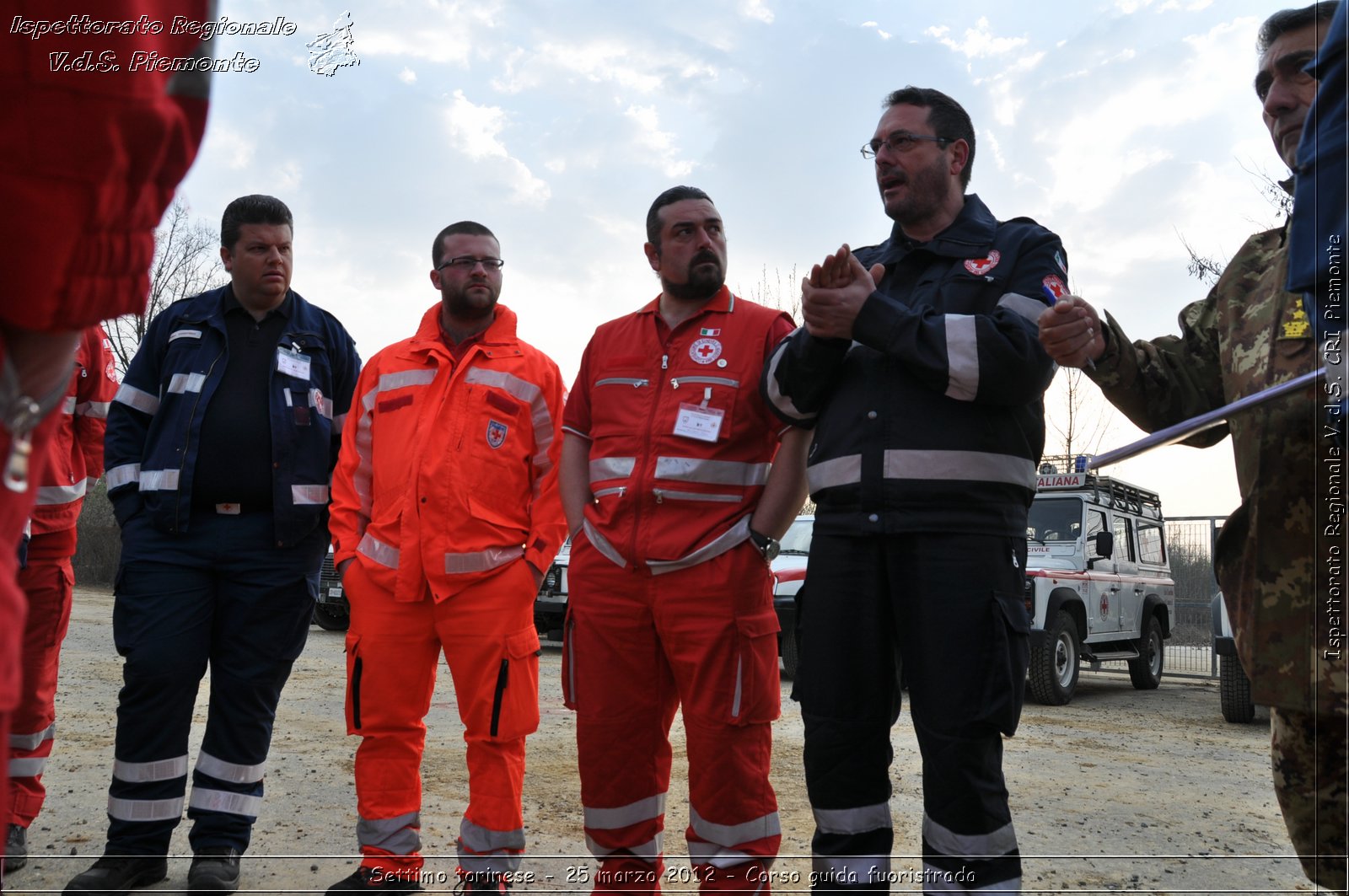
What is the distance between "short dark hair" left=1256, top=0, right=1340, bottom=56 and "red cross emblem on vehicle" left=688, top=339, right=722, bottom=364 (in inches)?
68.0

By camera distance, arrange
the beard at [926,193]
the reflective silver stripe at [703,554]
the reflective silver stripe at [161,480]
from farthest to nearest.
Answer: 1. the reflective silver stripe at [161,480]
2. the reflective silver stripe at [703,554]
3. the beard at [926,193]

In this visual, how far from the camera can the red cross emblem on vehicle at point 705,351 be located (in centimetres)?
339

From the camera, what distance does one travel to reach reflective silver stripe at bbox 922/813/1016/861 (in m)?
2.43

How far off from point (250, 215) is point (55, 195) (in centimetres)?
322

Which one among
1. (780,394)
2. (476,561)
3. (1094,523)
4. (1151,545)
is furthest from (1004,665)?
(1151,545)

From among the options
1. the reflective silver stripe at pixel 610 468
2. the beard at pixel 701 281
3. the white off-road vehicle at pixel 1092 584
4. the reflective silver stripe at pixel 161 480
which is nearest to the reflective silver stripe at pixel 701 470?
the reflective silver stripe at pixel 610 468

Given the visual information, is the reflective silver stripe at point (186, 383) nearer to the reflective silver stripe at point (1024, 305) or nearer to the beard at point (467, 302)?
the beard at point (467, 302)

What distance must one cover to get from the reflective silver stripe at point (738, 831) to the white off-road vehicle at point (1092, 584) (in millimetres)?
6489

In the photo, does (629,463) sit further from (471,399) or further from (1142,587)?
(1142,587)

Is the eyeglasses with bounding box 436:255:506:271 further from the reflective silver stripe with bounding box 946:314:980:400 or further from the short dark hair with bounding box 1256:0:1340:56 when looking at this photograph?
the short dark hair with bounding box 1256:0:1340:56

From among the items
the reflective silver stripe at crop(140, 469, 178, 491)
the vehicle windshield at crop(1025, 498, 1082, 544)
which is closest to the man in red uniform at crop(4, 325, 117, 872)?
the reflective silver stripe at crop(140, 469, 178, 491)

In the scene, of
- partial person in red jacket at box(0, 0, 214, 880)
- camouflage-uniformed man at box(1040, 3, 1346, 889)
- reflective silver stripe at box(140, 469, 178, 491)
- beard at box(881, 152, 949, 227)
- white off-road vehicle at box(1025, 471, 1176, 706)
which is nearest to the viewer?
partial person in red jacket at box(0, 0, 214, 880)

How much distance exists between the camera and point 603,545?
3.27m

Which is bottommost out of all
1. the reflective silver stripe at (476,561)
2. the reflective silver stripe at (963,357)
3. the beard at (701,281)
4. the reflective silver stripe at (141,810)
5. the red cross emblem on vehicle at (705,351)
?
the reflective silver stripe at (141,810)
